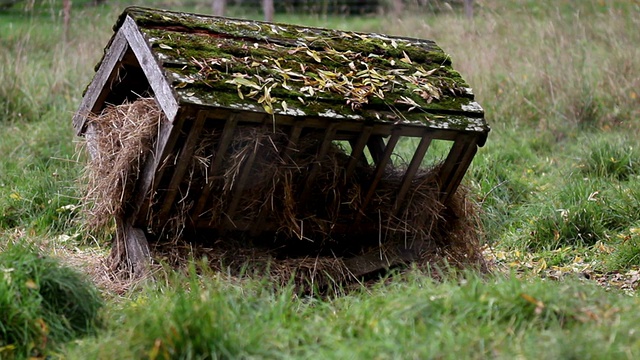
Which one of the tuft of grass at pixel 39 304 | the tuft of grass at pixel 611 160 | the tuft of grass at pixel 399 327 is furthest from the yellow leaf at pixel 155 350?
the tuft of grass at pixel 611 160

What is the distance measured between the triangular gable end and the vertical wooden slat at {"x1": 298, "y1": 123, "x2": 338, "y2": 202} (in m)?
0.93

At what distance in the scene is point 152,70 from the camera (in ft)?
15.4

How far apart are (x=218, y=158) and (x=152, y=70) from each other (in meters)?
0.64

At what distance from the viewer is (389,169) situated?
5539 millimetres

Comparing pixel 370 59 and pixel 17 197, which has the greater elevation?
pixel 370 59

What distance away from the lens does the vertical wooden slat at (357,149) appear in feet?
15.9

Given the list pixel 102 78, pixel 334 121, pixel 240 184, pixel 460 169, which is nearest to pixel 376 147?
pixel 460 169

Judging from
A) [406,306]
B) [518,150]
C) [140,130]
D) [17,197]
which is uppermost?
[406,306]

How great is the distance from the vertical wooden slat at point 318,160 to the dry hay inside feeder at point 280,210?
12 millimetres

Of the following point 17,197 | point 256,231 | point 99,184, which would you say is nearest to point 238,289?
point 256,231

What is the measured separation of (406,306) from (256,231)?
1.88 m

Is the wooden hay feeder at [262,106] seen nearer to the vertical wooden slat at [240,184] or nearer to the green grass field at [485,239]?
the vertical wooden slat at [240,184]

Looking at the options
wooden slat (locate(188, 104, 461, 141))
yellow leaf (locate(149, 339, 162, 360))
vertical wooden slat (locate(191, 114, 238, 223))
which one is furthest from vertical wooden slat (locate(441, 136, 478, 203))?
yellow leaf (locate(149, 339, 162, 360))

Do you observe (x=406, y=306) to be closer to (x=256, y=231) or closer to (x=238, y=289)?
(x=238, y=289)
